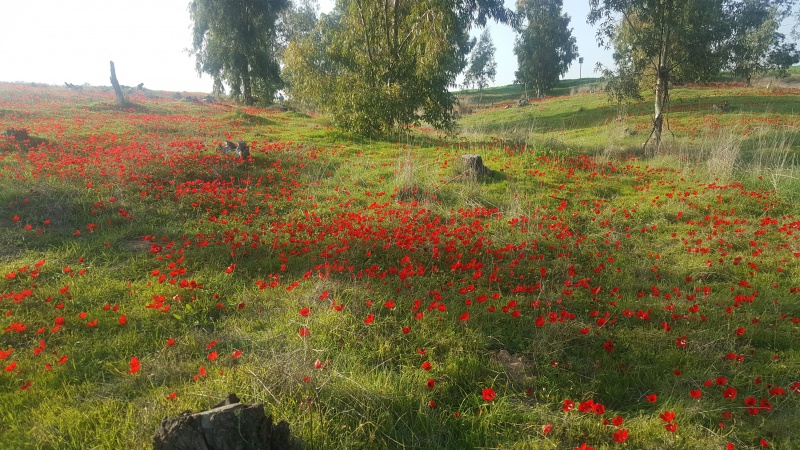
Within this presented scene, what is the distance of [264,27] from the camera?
72.3 feet

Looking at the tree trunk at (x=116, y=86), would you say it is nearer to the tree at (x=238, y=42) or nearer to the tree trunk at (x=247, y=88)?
the tree at (x=238, y=42)

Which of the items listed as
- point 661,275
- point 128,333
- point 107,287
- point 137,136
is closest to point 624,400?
point 661,275

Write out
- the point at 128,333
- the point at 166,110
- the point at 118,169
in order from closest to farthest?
the point at 128,333
the point at 118,169
the point at 166,110

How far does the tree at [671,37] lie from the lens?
10656 mm

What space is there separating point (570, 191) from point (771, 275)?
11.2 ft

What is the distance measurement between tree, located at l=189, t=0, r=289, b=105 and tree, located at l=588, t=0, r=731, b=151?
17.1 metres

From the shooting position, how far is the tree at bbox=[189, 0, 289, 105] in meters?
21.2

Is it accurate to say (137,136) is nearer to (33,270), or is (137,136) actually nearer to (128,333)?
(33,270)

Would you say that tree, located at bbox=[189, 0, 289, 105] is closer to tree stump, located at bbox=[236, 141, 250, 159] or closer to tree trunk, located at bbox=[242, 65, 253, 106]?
tree trunk, located at bbox=[242, 65, 253, 106]

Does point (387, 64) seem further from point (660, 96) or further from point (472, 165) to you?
point (660, 96)

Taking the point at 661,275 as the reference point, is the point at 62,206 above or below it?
above

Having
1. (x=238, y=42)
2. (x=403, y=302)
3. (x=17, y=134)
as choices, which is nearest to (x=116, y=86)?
(x=238, y=42)

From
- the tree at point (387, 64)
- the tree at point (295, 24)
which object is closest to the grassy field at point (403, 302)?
the tree at point (387, 64)

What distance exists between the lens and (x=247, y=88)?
77.3ft
